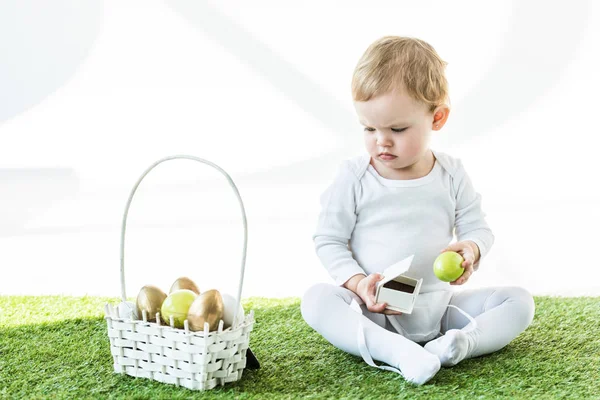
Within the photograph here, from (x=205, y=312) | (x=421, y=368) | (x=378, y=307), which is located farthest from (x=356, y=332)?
(x=205, y=312)

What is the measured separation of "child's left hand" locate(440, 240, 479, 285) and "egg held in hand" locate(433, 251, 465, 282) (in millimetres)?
25

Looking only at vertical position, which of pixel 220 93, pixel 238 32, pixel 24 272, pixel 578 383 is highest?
pixel 238 32

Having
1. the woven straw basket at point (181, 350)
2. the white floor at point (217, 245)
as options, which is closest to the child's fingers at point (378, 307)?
the woven straw basket at point (181, 350)

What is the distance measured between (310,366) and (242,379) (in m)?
0.16

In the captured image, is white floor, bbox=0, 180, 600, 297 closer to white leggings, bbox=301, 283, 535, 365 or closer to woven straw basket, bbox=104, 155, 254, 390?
white leggings, bbox=301, 283, 535, 365

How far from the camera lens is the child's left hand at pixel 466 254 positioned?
1.59 metres

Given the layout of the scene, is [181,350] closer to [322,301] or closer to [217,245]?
[322,301]

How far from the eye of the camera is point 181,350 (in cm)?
138

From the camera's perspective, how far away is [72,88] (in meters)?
3.60

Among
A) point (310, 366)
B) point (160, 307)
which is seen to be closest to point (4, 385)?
point (160, 307)

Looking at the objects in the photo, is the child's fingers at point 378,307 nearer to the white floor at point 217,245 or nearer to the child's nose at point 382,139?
the child's nose at point 382,139

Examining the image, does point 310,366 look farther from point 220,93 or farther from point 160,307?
point 220,93

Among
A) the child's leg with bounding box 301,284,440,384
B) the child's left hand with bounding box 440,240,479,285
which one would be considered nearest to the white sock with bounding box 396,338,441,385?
the child's leg with bounding box 301,284,440,384

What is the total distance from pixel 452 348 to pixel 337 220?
1.24ft
